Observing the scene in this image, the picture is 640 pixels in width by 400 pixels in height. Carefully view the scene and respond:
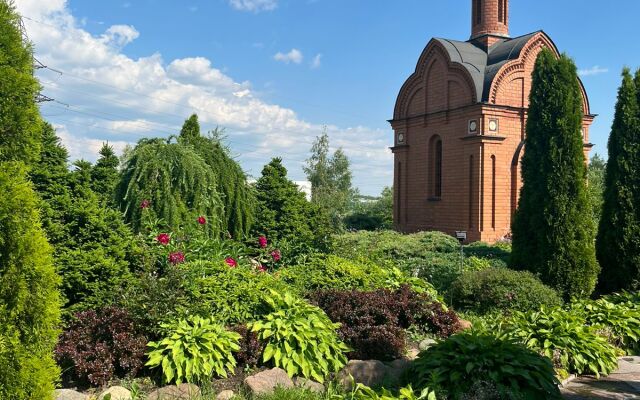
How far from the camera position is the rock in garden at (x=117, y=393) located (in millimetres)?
4522

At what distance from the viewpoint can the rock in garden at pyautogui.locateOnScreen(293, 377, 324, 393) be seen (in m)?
4.93

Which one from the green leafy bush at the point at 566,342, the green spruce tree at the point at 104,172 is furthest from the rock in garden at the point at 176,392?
the green spruce tree at the point at 104,172

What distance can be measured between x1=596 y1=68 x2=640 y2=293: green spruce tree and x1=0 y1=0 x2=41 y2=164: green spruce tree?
10386 millimetres

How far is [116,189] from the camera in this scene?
9.75 meters

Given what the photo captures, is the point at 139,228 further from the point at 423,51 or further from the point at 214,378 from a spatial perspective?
the point at 423,51

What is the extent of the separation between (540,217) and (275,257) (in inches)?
190

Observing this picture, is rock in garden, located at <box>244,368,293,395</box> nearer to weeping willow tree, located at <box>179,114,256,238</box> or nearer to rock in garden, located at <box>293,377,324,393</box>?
rock in garden, located at <box>293,377,324,393</box>

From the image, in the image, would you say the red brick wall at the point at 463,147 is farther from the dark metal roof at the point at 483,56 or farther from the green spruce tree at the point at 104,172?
the green spruce tree at the point at 104,172

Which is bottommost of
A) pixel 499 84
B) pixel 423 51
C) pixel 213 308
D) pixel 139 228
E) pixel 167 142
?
pixel 213 308

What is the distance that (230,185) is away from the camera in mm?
11836

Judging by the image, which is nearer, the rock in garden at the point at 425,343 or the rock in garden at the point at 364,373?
the rock in garden at the point at 364,373

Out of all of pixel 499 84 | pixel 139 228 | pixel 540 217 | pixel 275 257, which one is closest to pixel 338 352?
pixel 275 257

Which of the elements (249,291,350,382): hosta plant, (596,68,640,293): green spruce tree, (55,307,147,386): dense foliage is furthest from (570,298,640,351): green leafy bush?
(55,307,147,386): dense foliage

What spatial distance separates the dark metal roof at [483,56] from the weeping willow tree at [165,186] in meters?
10.9
